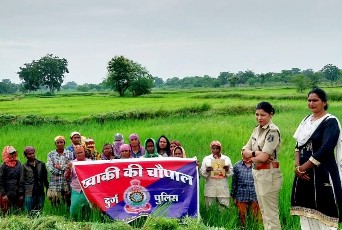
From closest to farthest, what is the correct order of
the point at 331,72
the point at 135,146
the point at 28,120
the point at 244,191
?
the point at 244,191 < the point at 135,146 < the point at 28,120 < the point at 331,72

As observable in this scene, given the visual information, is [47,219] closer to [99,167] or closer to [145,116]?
[99,167]

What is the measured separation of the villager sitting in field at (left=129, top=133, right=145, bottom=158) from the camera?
6.18 meters

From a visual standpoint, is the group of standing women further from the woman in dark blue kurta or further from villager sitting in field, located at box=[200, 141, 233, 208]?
villager sitting in field, located at box=[200, 141, 233, 208]

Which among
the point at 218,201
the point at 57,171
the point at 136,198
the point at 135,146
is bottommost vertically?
the point at 218,201

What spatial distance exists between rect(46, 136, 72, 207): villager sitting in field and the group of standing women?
2.76m

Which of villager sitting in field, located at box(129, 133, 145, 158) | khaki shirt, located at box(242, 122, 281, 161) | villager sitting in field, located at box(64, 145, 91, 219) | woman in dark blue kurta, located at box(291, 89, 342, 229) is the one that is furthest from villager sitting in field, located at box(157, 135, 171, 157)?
woman in dark blue kurta, located at box(291, 89, 342, 229)

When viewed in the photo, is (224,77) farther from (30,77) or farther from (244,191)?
(244,191)

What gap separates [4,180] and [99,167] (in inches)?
52.2

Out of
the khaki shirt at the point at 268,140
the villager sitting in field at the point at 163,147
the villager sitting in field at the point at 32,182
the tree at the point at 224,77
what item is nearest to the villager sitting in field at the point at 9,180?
the villager sitting in field at the point at 32,182

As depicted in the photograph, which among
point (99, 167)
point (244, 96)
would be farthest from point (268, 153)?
point (244, 96)

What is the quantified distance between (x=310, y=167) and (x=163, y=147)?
242 cm

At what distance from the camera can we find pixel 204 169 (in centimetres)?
555

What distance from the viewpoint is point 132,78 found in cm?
3997

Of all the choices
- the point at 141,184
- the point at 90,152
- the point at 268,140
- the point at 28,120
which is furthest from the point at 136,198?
the point at 28,120
